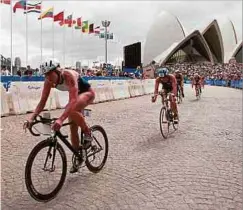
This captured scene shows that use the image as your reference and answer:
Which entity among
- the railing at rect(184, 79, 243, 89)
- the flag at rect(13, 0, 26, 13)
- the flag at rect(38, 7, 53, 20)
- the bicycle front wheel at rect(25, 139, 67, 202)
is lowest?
the bicycle front wheel at rect(25, 139, 67, 202)

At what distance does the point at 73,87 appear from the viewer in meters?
5.14

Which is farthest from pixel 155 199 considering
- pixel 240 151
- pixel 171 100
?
pixel 171 100

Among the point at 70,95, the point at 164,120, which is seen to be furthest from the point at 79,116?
the point at 164,120

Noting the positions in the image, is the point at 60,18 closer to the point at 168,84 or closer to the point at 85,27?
the point at 85,27

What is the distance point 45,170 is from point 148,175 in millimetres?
1781

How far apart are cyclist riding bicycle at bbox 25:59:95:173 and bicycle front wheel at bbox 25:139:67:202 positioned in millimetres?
338

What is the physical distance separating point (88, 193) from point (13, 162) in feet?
7.02

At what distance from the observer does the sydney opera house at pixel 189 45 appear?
94500mm

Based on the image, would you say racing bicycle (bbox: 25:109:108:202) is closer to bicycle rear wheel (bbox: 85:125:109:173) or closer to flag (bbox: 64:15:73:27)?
bicycle rear wheel (bbox: 85:125:109:173)

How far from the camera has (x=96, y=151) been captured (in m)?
6.26

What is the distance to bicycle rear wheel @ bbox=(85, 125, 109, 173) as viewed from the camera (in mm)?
6062

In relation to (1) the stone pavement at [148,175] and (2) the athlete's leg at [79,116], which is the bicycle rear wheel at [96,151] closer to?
(1) the stone pavement at [148,175]

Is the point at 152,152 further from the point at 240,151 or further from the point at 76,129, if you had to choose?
the point at 76,129

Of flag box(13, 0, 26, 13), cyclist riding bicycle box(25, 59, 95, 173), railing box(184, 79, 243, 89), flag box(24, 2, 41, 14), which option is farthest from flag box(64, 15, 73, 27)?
cyclist riding bicycle box(25, 59, 95, 173)
